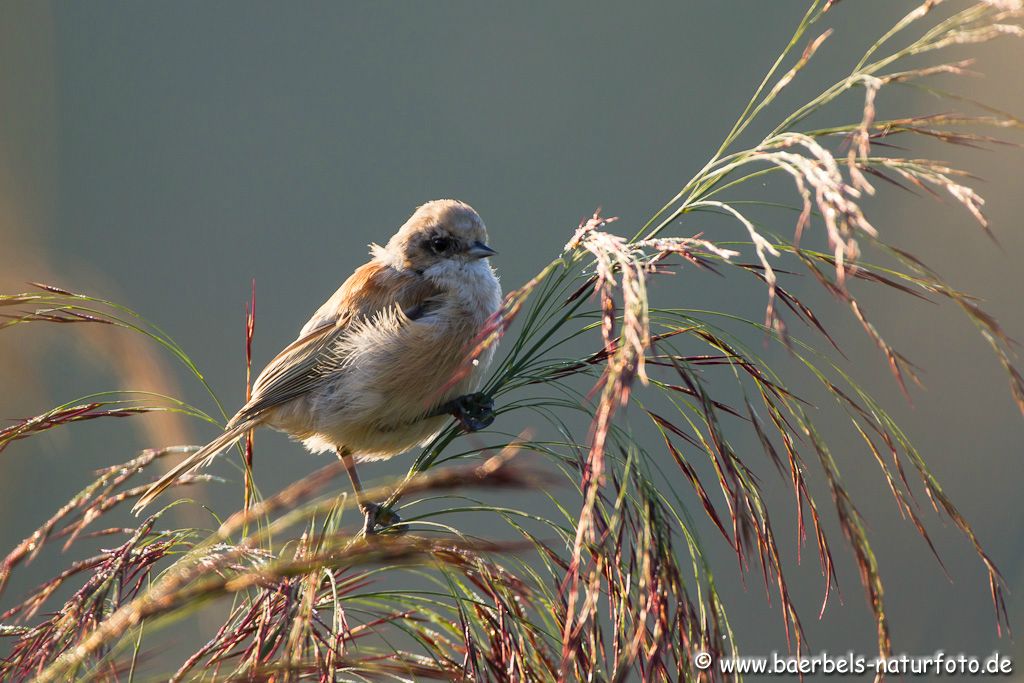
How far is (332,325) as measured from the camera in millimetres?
2391

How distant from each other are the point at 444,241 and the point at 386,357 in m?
0.46

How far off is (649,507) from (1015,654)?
838 mm

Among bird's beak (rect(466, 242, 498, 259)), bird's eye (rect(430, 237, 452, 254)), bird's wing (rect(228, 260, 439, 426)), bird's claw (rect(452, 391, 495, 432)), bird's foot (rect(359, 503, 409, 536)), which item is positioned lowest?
bird's foot (rect(359, 503, 409, 536))

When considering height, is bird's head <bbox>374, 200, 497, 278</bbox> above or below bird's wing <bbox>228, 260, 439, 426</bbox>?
above

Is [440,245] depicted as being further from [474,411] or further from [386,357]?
[474,411]

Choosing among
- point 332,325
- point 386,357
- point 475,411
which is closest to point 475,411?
point 475,411

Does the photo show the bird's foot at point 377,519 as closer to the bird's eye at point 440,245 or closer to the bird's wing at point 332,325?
the bird's wing at point 332,325

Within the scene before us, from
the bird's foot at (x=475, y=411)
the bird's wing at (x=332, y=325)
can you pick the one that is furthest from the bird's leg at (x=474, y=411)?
the bird's wing at (x=332, y=325)

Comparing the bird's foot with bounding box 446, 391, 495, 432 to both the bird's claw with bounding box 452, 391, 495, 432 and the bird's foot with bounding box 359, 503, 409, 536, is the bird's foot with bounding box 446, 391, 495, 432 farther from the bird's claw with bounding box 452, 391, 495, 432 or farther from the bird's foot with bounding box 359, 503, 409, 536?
the bird's foot with bounding box 359, 503, 409, 536

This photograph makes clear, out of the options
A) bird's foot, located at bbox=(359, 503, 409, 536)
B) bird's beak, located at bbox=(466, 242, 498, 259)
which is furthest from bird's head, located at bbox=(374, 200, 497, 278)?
bird's foot, located at bbox=(359, 503, 409, 536)

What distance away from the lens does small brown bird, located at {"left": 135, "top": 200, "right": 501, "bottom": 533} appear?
216 centimetres

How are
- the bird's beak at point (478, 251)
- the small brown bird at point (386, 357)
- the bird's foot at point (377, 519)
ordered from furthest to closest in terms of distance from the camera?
the bird's beak at point (478, 251) → the small brown bird at point (386, 357) → the bird's foot at point (377, 519)

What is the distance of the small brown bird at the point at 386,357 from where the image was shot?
7.09 feet

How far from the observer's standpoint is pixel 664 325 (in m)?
1.15
